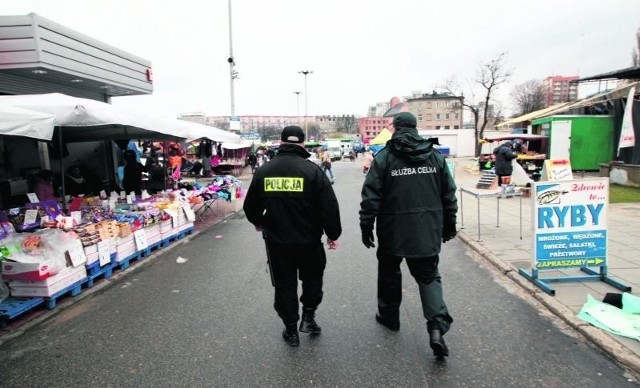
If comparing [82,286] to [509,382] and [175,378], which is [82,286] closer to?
[175,378]

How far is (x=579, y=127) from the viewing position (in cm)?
1869

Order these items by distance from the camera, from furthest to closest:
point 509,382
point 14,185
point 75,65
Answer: point 75,65, point 14,185, point 509,382

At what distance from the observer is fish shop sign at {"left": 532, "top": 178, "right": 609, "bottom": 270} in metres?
4.88

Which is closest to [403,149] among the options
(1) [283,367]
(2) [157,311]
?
(1) [283,367]

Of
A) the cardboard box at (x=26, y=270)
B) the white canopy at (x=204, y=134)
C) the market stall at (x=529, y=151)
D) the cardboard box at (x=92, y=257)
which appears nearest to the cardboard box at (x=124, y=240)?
the cardboard box at (x=92, y=257)

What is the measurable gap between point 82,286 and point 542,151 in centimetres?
2075

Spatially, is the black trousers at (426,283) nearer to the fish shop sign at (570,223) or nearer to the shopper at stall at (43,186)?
the fish shop sign at (570,223)

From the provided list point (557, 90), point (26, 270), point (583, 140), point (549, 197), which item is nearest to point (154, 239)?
point (26, 270)

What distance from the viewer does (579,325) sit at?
386cm

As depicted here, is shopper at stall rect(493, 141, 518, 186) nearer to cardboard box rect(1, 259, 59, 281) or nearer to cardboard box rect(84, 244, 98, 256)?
cardboard box rect(84, 244, 98, 256)

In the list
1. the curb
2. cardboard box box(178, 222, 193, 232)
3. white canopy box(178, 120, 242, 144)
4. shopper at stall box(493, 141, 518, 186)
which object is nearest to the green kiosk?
shopper at stall box(493, 141, 518, 186)

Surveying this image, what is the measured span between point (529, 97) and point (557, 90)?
17.8 meters

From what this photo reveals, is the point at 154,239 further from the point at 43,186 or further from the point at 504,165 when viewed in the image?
the point at 504,165

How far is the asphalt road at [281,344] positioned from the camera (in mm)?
3154
